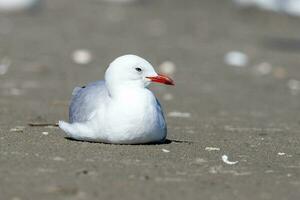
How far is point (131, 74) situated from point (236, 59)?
722 centimetres

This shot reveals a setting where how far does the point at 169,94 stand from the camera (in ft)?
31.4

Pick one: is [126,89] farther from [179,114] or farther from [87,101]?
[179,114]

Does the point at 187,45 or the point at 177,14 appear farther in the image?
Result: the point at 177,14

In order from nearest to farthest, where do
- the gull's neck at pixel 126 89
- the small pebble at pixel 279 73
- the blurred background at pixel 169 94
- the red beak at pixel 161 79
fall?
the blurred background at pixel 169 94 < the gull's neck at pixel 126 89 < the red beak at pixel 161 79 < the small pebble at pixel 279 73

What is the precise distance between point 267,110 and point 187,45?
563 cm

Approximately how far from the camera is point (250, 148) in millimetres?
6188

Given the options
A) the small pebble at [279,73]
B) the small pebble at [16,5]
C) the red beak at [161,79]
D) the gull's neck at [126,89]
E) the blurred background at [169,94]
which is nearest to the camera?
the blurred background at [169,94]

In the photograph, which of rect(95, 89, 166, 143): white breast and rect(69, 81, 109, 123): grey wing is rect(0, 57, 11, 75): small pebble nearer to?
rect(69, 81, 109, 123): grey wing

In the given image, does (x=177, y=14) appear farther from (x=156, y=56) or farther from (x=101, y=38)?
(x=156, y=56)

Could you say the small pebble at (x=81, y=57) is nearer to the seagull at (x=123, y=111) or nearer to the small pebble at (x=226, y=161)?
the seagull at (x=123, y=111)

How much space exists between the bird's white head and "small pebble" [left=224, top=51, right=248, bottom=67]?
6719mm

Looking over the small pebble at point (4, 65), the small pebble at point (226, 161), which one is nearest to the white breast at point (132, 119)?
the small pebble at point (226, 161)

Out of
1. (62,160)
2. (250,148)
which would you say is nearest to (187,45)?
(250,148)

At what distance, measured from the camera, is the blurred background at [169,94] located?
485cm
